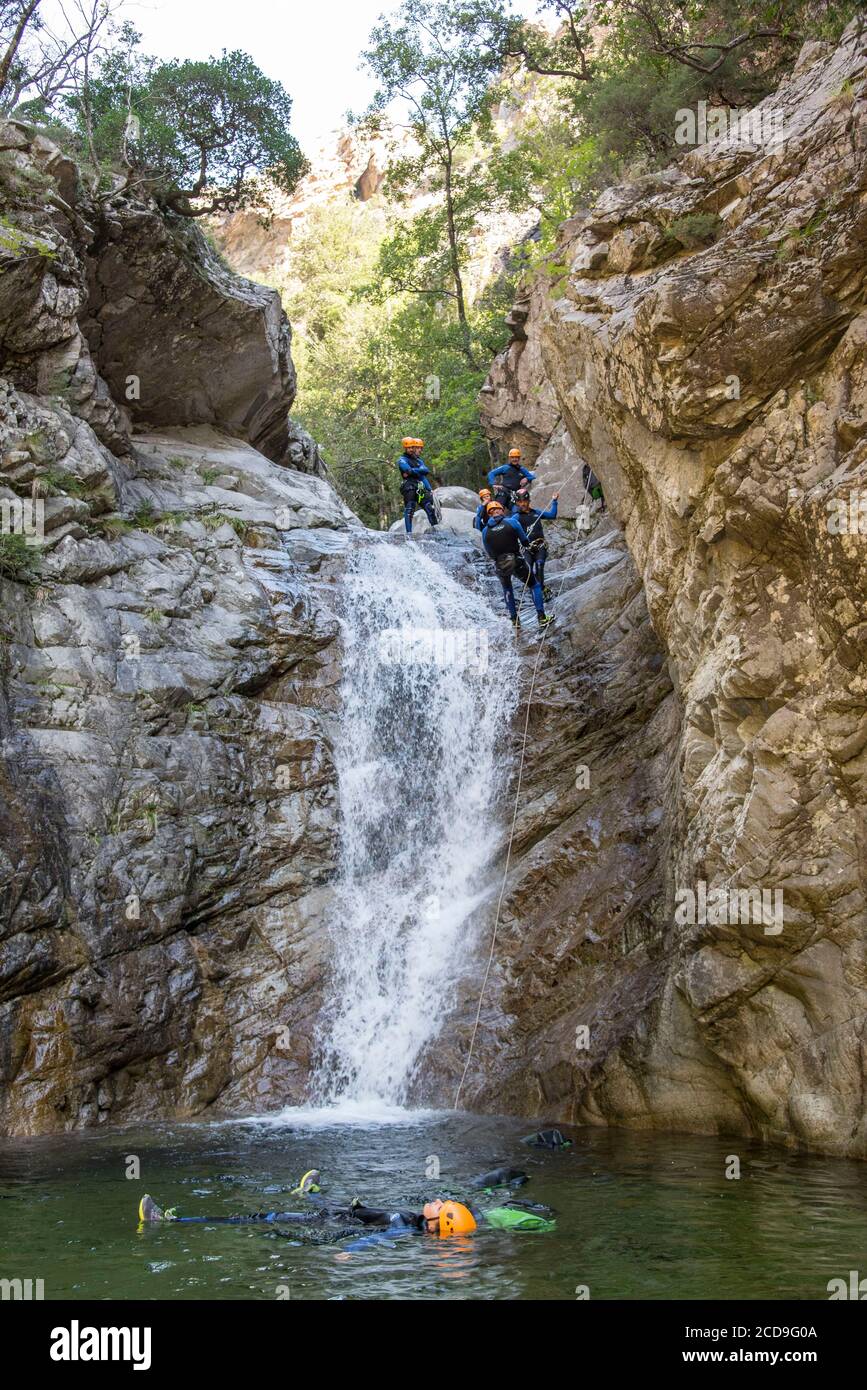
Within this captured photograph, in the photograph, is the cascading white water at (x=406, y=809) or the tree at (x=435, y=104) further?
the tree at (x=435, y=104)

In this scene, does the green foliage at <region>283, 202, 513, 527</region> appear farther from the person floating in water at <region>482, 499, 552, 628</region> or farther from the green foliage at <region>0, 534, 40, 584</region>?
the green foliage at <region>0, 534, 40, 584</region>

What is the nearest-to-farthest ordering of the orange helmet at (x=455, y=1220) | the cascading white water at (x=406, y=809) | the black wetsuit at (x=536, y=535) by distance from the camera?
the orange helmet at (x=455, y=1220) → the cascading white water at (x=406, y=809) → the black wetsuit at (x=536, y=535)

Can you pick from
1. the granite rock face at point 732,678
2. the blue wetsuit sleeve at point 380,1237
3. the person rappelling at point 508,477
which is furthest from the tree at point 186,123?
the blue wetsuit sleeve at point 380,1237

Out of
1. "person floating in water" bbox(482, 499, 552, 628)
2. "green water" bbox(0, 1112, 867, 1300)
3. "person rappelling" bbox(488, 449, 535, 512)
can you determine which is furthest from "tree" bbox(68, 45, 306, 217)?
"green water" bbox(0, 1112, 867, 1300)

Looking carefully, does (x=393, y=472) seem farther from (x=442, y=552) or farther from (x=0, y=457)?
(x=0, y=457)

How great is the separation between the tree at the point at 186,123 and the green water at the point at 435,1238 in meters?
17.3

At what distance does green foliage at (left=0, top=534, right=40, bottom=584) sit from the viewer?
1495 cm

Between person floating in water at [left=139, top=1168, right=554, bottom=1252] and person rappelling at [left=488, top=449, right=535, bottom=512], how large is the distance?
13.8 m

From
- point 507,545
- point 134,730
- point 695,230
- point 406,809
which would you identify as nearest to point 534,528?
point 507,545

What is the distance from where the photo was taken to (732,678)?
10.4 metres

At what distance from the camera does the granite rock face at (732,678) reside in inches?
368

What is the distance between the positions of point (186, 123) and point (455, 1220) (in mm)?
21039

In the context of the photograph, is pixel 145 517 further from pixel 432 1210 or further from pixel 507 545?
pixel 432 1210

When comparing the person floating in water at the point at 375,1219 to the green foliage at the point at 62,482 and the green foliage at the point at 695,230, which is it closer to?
the green foliage at the point at 695,230
